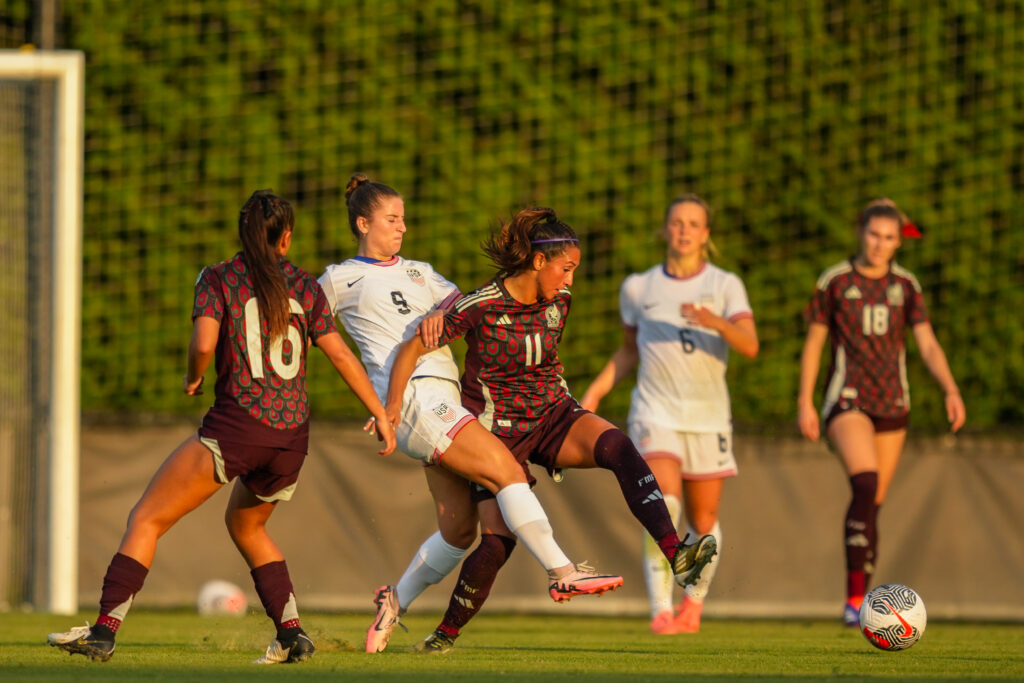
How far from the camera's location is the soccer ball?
20.7ft

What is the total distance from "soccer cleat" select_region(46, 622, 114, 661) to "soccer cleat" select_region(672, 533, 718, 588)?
2110 mm

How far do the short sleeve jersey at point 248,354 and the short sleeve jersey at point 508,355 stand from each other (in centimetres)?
68

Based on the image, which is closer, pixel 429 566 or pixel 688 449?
pixel 429 566

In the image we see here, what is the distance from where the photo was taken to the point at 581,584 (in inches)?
223

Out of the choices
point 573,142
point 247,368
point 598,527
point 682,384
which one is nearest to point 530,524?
point 247,368

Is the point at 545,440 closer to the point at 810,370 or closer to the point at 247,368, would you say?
the point at 247,368

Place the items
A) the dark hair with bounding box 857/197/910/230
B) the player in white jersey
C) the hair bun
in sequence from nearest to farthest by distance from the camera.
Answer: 1. the player in white jersey
2. the hair bun
3. the dark hair with bounding box 857/197/910/230

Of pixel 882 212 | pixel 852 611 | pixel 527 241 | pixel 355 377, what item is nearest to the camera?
pixel 355 377

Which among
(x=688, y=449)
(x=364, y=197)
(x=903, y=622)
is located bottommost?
(x=903, y=622)

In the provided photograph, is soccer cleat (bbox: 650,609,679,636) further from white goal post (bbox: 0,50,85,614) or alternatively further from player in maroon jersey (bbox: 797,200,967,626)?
white goal post (bbox: 0,50,85,614)

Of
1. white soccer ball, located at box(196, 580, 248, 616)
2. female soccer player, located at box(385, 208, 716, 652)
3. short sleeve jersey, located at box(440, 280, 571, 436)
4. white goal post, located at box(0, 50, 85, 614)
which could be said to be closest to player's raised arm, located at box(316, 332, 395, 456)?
female soccer player, located at box(385, 208, 716, 652)

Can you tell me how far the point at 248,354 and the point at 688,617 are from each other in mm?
3533

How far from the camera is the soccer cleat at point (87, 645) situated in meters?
5.67

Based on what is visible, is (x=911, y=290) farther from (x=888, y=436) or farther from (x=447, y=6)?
(x=447, y=6)
